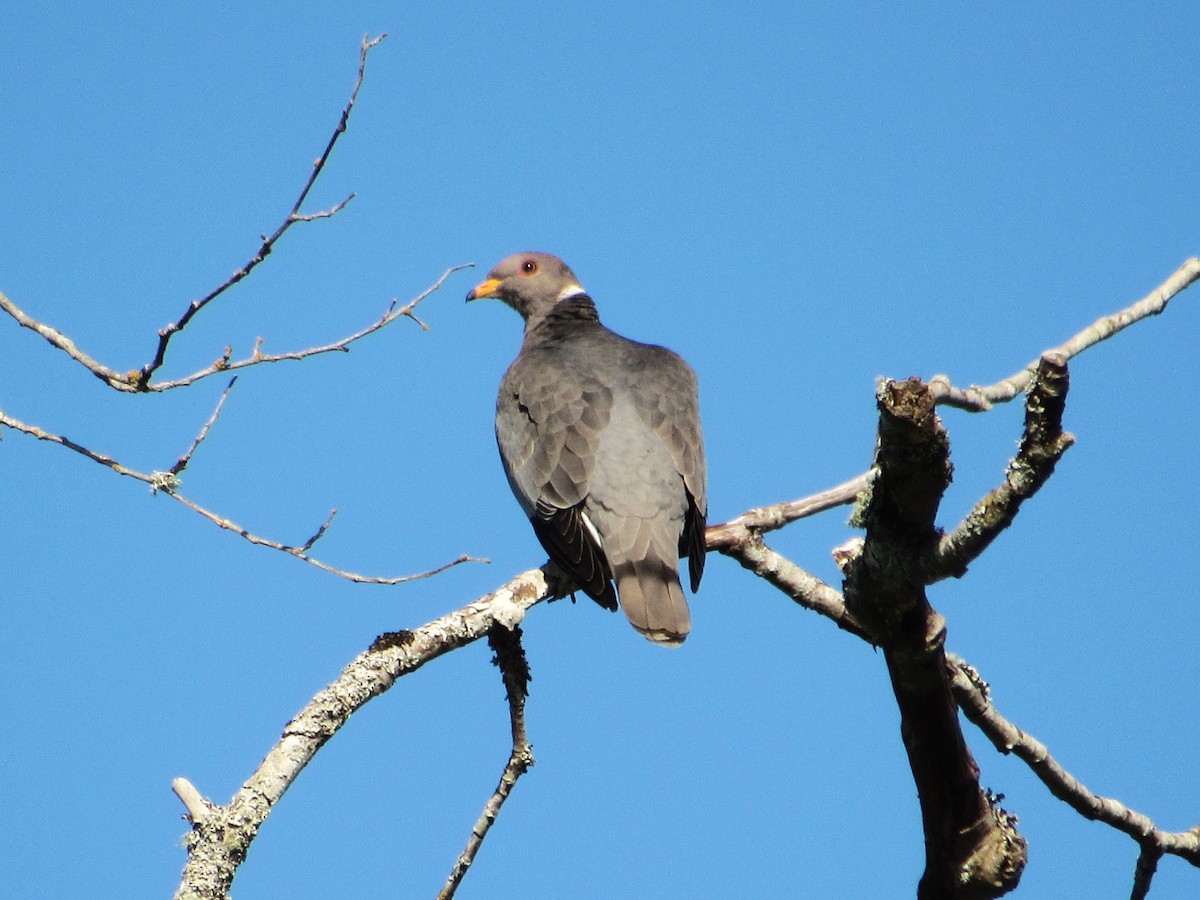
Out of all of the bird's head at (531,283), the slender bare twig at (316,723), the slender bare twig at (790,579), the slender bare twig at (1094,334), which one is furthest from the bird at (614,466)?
the slender bare twig at (1094,334)

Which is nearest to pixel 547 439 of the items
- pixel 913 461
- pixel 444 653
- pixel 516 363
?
pixel 516 363

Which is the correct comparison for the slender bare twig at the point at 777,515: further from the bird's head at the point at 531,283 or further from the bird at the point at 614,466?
the bird's head at the point at 531,283

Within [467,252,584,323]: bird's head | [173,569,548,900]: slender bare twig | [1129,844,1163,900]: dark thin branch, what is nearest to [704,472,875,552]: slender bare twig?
[173,569,548,900]: slender bare twig

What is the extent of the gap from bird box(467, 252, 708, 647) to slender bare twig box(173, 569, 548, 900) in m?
0.82

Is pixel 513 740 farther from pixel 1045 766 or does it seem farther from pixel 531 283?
pixel 531 283

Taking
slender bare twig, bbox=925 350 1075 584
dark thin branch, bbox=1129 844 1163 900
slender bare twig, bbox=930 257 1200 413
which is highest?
slender bare twig, bbox=930 257 1200 413

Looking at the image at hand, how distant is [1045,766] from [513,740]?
1469mm

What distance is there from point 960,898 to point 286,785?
5.91ft

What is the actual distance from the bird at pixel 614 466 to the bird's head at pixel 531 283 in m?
1.04

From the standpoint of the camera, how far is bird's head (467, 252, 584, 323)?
23.8 ft

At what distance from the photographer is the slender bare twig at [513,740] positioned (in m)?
3.14

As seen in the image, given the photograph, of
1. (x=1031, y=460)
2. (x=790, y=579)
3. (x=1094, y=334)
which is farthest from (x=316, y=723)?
(x=1094, y=334)

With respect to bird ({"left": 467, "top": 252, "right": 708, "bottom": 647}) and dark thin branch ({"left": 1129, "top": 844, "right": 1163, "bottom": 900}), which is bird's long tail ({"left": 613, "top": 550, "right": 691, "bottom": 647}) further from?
dark thin branch ({"left": 1129, "top": 844, "right": 1163, "bottom": 900})

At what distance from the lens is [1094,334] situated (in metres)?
3.04
